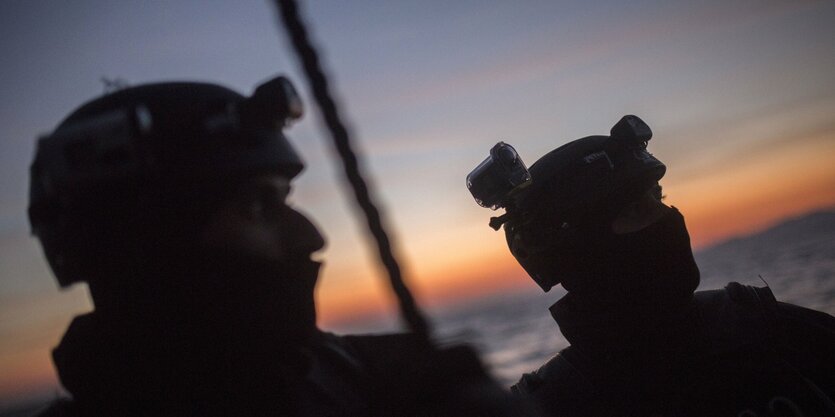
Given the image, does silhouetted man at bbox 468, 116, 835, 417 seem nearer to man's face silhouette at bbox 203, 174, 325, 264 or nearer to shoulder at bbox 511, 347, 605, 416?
shoulder at bbox 511, 347, 605, 416

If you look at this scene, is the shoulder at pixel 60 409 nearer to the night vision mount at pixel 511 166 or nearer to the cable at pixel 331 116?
the cable at pixel 331 116

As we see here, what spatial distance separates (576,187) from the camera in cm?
363

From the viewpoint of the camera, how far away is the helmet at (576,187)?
358cm

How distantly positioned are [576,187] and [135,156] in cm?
288

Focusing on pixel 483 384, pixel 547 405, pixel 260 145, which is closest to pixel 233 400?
pixel 483 384

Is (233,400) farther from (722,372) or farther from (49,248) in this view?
(722,372)

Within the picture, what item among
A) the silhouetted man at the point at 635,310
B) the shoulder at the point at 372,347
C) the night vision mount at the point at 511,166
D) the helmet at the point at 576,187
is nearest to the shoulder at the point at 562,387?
the silhouetted man at the point at 635,310

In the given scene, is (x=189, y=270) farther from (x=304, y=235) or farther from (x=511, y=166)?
(x=511, y=166)

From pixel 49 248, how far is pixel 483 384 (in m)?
2.27

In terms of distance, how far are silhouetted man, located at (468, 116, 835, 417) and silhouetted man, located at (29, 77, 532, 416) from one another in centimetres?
181

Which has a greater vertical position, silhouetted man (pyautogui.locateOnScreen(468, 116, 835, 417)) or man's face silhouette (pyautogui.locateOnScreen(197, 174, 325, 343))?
man's face silhouette (pyautogui.locateOnScreen(197, 174, 325, 343))

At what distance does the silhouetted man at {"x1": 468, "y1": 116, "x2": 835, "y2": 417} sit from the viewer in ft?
10.2

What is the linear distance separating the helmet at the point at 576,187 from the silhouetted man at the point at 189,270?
71.4 inches

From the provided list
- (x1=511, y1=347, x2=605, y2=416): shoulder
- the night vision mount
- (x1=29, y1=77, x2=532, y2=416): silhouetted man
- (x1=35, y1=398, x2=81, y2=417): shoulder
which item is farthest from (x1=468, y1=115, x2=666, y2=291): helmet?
(x1=35, y1=398, x2=81, y2=417): shoulder
